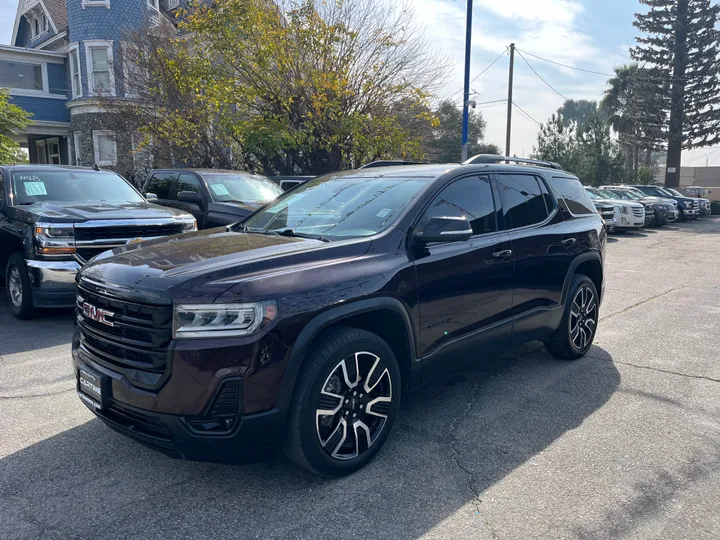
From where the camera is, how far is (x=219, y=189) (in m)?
9.77

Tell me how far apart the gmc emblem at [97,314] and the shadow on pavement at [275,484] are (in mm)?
899

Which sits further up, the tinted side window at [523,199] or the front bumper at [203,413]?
the tinted side window at [523,199]

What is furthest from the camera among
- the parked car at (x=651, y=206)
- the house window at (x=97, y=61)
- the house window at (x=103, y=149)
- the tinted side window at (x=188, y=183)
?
the house window at (x=103, y=149)

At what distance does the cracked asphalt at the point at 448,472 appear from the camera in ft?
9.35

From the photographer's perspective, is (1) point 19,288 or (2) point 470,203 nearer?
(2) point 470,203

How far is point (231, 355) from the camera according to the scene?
279 centimetres

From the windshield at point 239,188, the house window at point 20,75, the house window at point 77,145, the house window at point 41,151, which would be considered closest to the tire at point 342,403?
the windshield at point 239,188

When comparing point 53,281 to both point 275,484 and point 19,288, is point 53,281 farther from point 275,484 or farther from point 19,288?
point 275,484

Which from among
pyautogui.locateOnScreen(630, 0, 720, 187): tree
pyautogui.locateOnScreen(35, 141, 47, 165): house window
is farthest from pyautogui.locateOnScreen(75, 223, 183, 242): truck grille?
pyautogui.locateOnScreen(630, 0, 720, 187): tree

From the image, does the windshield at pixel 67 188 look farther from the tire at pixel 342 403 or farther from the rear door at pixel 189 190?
the tire at pixel 342 403

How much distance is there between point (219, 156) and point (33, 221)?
36.5ft

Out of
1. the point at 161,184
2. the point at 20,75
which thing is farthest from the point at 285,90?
the point at 20,75

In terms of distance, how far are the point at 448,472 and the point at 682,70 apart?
130 feet

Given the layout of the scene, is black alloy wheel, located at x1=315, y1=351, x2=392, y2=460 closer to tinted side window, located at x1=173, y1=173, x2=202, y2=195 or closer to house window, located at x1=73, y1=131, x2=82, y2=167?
tinted side window, located at x1=173, y1=173, x2=202, y2=195
